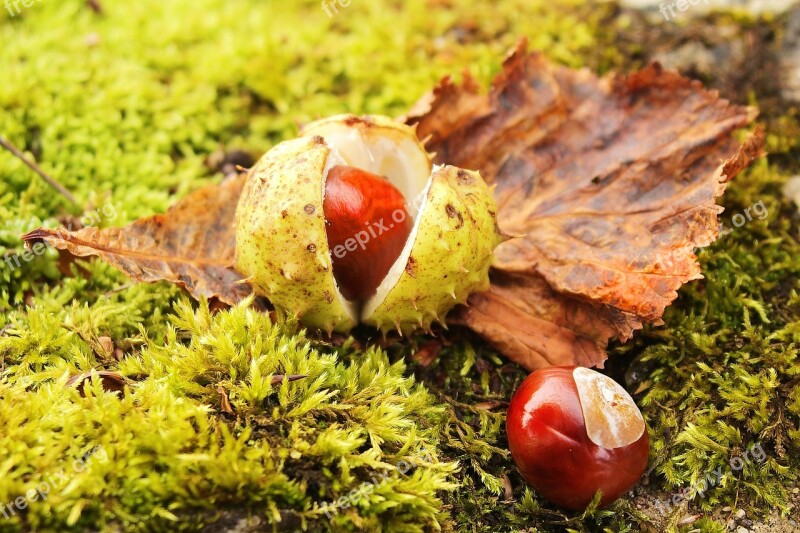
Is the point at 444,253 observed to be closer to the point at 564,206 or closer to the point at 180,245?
the point at 564,206

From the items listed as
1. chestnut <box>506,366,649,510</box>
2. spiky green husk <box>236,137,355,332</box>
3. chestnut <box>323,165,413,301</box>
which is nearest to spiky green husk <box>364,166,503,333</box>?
chestnut <box>323,165,413,301</box>

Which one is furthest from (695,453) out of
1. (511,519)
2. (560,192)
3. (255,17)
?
(255,17)

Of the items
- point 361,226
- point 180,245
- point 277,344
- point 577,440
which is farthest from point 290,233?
point 577,440

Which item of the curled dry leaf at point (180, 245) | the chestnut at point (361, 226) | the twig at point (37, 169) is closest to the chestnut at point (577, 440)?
the chestnut at point (361, 226)

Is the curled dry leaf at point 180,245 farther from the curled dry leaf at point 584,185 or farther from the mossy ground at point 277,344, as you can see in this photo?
the curled dry leaf at point 584,185

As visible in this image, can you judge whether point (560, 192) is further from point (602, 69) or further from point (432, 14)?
point (432, 14)

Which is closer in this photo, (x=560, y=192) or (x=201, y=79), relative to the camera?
(x=560, y=192)
